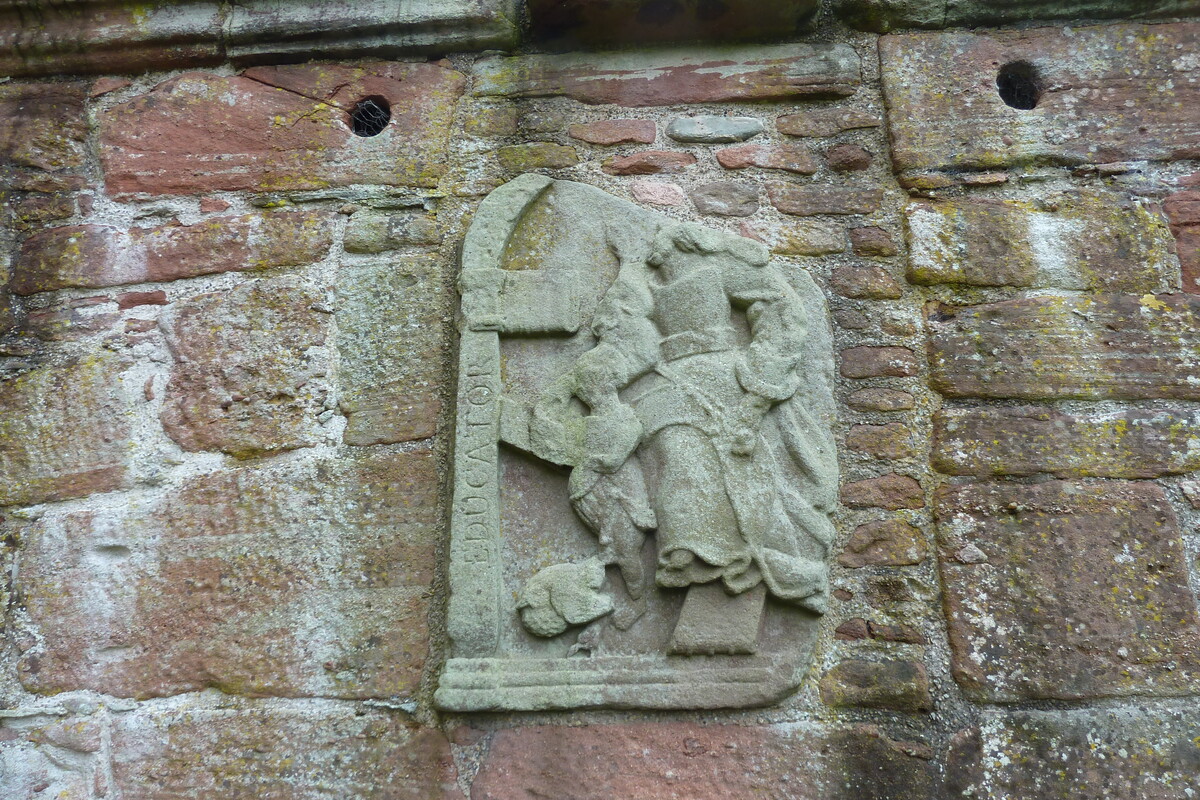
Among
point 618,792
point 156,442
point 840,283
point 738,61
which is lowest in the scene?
point 618,792

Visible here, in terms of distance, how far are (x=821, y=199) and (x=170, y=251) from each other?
1746 millimetres

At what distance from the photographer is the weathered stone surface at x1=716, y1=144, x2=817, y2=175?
2410 millimetres

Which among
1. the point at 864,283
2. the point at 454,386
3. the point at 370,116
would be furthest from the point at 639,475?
the point at 370,116

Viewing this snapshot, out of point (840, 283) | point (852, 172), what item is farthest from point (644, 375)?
point (852, 172)

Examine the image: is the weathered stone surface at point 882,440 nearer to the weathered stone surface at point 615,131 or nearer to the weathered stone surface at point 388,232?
the weathered stone surface at point 615,131

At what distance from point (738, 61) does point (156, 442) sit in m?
1.87

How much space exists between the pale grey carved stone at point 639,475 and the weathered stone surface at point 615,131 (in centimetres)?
32

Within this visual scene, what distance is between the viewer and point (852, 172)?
2412 mm

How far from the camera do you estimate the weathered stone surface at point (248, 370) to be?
224 centimetres

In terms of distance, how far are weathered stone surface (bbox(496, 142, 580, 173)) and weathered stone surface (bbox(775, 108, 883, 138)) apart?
1.90 ft

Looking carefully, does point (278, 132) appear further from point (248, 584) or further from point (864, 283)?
point (864, 283)

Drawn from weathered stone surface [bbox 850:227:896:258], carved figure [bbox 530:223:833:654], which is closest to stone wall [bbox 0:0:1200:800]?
weathered stone surface [bbox 850:227:896:258]

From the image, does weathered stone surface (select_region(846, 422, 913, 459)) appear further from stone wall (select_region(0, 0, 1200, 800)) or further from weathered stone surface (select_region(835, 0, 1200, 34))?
weathered stone surface (select_region(835, 0, 1200, 34))

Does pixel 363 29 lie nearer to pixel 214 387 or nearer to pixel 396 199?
pixel 396 199
